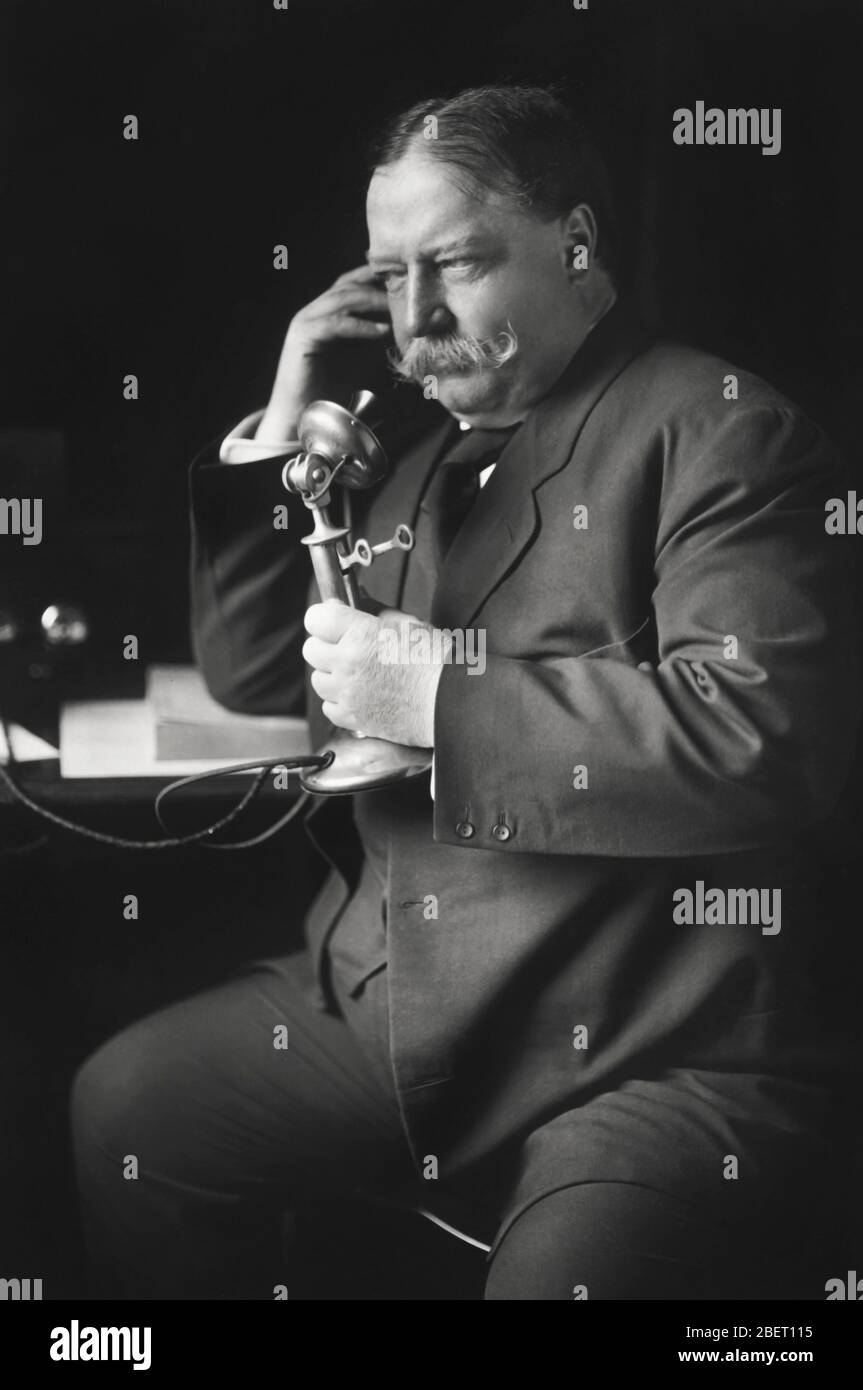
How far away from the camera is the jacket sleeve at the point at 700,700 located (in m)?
1.45

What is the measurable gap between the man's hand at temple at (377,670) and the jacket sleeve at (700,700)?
38mm

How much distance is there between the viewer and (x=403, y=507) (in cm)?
175

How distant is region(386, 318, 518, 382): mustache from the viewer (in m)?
1.60

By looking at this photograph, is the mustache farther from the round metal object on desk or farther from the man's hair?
the round metal object on desk

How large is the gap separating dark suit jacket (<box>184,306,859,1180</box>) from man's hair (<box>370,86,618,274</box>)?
145 millimetres

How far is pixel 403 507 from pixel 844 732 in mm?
619

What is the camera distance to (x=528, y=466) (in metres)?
1.62

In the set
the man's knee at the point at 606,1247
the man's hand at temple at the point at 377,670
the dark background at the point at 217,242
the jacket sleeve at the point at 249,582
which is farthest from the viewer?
Result: the jacket sleeve at the point at 249,582

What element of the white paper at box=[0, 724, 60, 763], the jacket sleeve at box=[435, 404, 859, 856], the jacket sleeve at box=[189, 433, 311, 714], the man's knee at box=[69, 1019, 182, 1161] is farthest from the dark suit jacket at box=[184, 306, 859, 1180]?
the white paper at box=[0, 724, 60, 763]

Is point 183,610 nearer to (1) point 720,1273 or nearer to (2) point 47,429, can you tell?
(2) point 47,429

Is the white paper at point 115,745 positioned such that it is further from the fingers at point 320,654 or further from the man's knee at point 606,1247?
the man's knee at point 606,1247

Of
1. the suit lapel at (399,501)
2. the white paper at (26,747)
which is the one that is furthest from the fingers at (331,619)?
the white paper at (26,747)

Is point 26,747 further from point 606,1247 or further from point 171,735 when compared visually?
point 606,1247
